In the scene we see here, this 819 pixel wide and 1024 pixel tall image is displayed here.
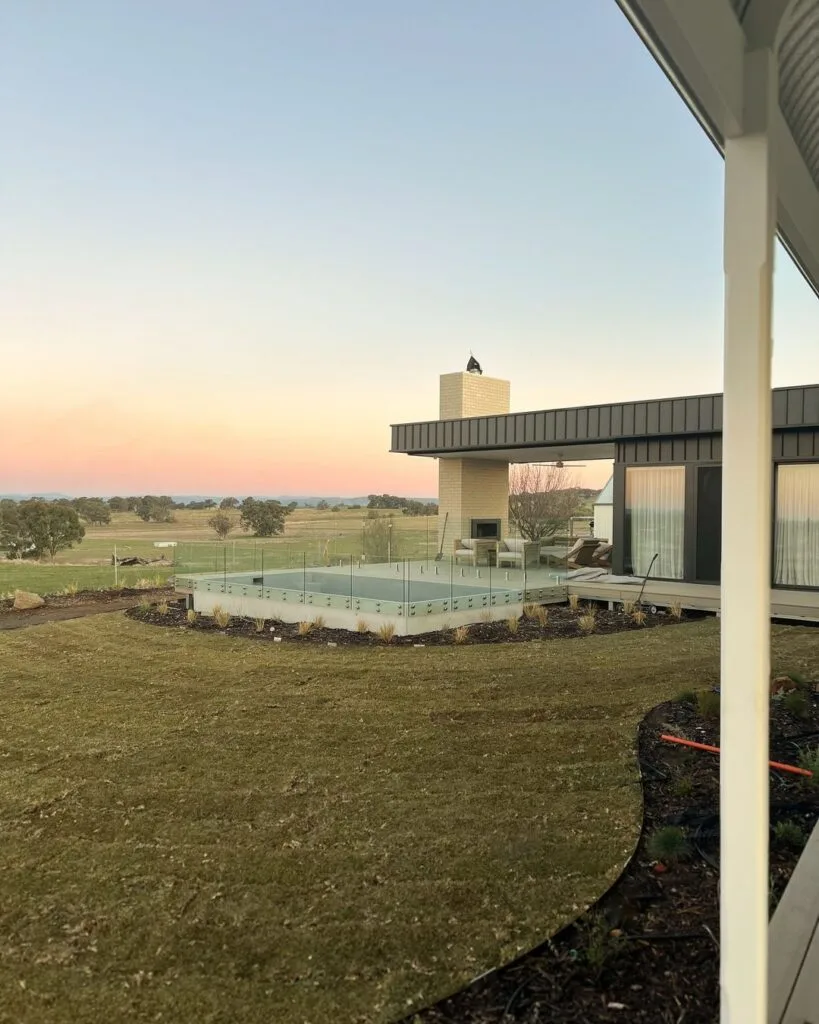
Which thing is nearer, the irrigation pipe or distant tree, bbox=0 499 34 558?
the irrigation pipe

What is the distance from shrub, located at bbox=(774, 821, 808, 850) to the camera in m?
3.37

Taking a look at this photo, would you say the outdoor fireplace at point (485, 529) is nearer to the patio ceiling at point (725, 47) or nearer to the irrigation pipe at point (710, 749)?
the irrigation pipe at point (710, 749)

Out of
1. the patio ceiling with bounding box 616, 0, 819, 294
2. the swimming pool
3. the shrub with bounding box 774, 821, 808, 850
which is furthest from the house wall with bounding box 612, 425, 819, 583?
the patio ceiling with bounding box 616, 0, 819, 294

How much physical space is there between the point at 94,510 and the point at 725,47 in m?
37.6

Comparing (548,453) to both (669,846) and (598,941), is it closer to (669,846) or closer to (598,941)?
(669,846)

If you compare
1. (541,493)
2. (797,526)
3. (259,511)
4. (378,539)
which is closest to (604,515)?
(541,493)

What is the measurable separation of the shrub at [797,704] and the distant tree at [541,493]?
46.7 ft

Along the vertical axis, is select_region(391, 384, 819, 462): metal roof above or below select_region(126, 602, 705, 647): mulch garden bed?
above

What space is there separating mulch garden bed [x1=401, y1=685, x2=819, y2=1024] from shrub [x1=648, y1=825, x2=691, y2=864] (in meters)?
0.01

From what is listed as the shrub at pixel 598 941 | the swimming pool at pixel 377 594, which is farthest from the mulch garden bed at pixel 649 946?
the swimming pool at pixel 377 594

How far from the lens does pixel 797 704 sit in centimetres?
548

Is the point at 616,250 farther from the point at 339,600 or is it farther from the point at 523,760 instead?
the point at 523,760

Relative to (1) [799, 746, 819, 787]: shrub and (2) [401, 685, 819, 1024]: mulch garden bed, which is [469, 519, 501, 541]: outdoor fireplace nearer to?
(1) [799, 746, 819, 787]: shrub

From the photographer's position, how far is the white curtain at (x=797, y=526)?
10734mm
